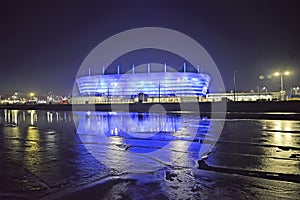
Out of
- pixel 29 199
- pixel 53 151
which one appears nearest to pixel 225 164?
pixel 29 199

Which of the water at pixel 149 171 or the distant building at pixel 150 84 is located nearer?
the water at pixel 149 171

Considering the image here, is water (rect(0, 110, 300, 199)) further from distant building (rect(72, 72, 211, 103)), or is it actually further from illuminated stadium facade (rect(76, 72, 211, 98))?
illuminated stadium facade (rect(76, 72, 211, 98))

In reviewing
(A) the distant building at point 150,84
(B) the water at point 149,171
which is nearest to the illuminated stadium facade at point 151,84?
(A) the distant building at point 150,84

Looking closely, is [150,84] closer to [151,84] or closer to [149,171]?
[151,84]

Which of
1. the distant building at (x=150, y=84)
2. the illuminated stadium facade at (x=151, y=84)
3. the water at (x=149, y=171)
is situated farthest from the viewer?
the illuminated stadium facade at (x=151, y=84)

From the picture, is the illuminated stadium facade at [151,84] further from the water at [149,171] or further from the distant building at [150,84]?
the water at [149,171]

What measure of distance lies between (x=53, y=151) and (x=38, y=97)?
569 ft

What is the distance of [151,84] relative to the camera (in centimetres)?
12762

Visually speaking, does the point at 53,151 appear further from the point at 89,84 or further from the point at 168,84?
the point at 89,84

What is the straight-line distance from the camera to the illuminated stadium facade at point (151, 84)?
12338 cm

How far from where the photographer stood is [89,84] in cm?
13775

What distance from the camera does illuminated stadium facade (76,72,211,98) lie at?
405ft

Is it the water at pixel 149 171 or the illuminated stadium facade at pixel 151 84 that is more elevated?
the illuminated stadium facade at pixel 151 84

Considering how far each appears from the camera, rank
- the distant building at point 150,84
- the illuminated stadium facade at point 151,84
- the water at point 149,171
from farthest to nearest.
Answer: the illuminated stadium facade at point 151,84 < the distant building at point 150,84 < the water at point 149,171
